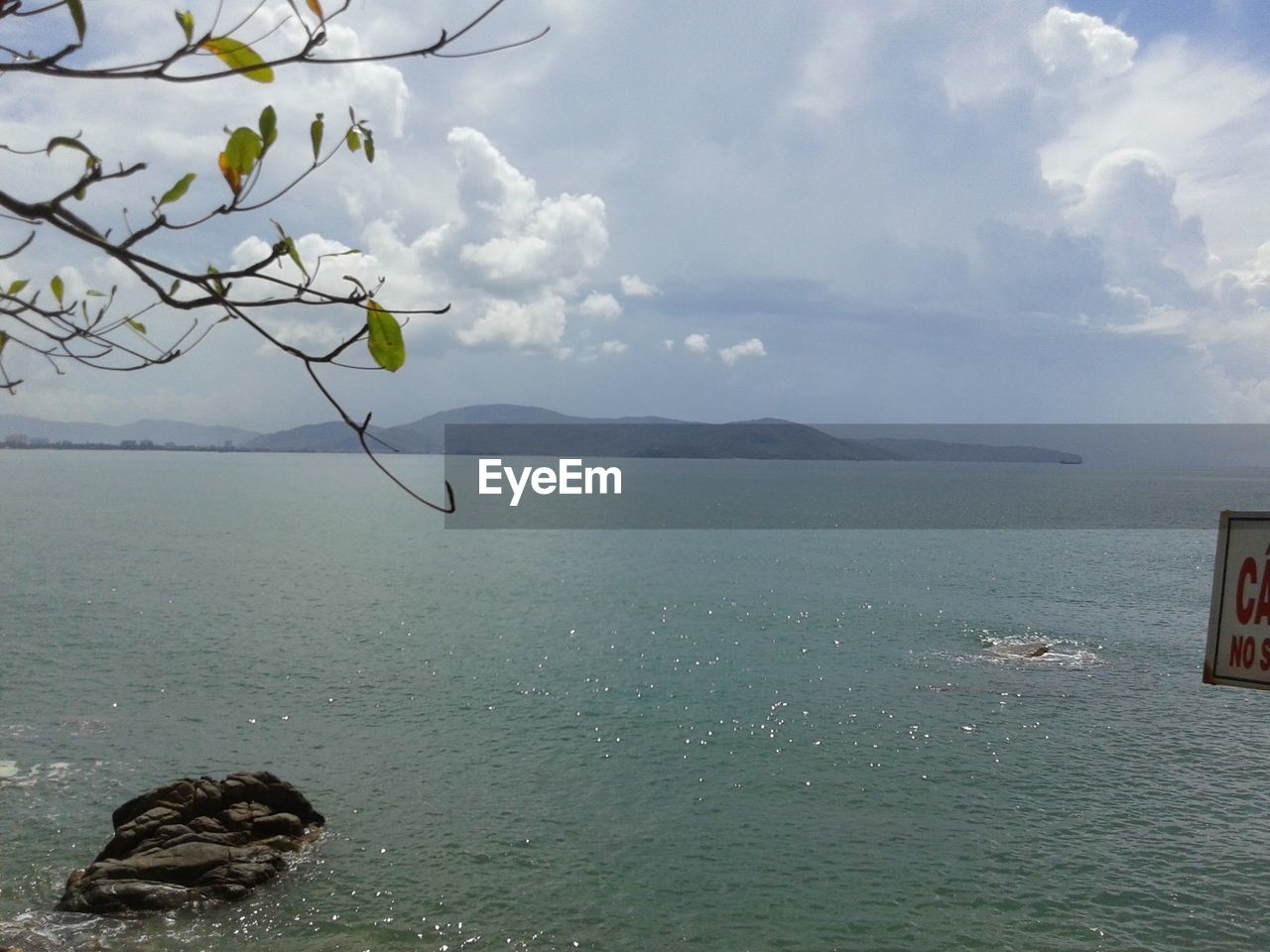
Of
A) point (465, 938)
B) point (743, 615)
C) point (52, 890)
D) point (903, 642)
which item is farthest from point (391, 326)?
point (743, 615)

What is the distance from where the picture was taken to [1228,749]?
25984mm

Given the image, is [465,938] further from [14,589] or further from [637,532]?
[637,532]

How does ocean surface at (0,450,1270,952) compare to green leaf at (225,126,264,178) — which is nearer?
green leaf at (225,126,264,178)

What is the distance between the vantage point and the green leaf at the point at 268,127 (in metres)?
2.78

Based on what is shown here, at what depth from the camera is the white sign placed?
3721 mm

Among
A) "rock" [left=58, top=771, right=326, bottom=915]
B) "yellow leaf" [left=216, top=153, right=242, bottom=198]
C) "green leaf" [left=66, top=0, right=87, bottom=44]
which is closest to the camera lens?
"green leaf" [left=66, top=0, right=87, bottom=44]

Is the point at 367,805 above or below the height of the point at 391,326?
below

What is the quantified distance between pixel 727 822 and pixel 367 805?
798 centimetres

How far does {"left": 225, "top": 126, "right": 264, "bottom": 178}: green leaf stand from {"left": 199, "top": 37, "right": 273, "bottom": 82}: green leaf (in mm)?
176

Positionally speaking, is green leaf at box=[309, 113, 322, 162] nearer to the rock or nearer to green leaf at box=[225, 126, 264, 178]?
green leaf at box=[225, 126, 264, 178]

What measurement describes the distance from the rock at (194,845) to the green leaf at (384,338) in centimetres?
1702

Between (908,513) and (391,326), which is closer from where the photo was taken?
(391,326)

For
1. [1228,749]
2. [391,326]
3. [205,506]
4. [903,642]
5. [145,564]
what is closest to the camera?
[391,326]

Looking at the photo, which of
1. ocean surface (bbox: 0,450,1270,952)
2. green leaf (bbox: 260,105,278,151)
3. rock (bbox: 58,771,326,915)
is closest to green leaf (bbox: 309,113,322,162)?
green leaf (bbox: 260,105,278,151)
